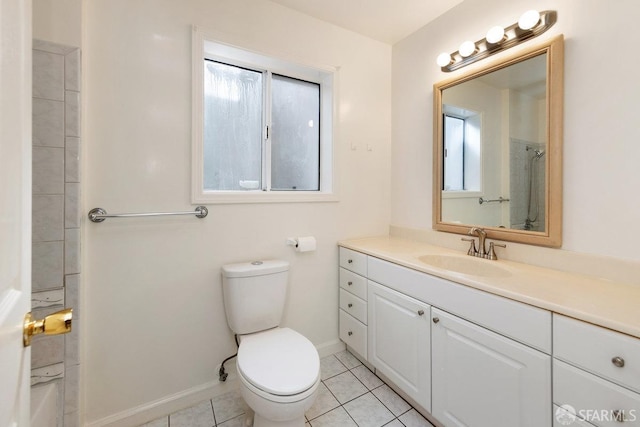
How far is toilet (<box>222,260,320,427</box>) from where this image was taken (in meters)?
1.13

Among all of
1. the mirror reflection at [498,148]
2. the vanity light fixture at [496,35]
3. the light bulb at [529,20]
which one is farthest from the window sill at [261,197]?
the light bulb at [529,20]

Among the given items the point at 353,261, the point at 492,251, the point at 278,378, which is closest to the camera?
the point at 278,378

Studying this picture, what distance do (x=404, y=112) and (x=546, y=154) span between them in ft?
3.39

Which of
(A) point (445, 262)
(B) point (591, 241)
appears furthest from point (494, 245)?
(B) point (591, 241)

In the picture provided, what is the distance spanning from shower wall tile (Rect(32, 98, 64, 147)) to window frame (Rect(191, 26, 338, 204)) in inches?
21.2

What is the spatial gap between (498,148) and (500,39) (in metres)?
0.57

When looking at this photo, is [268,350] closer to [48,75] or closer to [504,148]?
[48,75]

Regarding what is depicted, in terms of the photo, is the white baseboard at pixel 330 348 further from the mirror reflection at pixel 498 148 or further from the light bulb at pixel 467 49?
the light bulb at pixel 467 49

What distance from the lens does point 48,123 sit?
A: 119 centimetres

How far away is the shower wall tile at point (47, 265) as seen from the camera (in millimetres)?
1185

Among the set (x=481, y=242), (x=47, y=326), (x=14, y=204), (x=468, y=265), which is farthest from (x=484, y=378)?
(x=14, y=204)

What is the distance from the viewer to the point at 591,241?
128 cm

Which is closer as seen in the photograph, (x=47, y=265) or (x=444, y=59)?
(x=47, y=265)

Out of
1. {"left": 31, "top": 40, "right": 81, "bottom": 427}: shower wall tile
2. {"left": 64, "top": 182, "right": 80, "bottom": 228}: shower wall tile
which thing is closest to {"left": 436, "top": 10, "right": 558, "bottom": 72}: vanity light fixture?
{"left": 31, "top": 40, "right": 81, "bottom": 427}: shower wall tile
